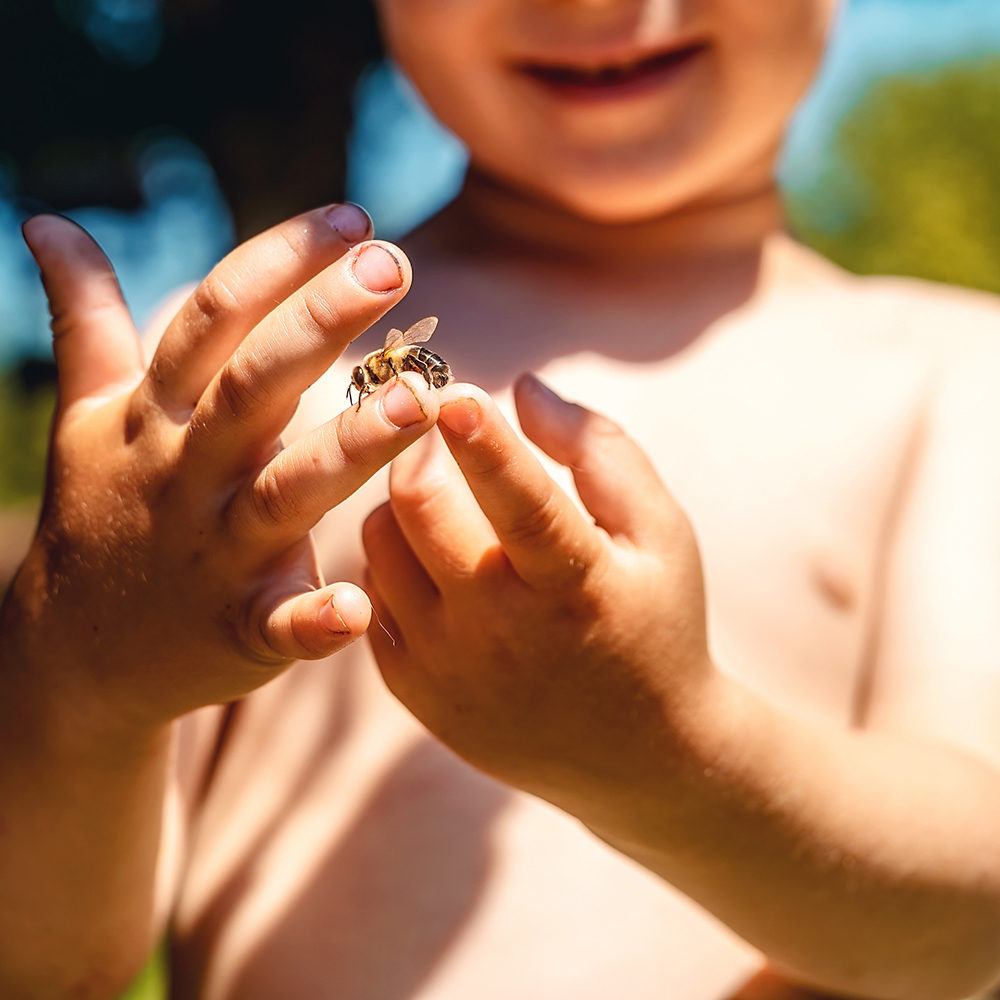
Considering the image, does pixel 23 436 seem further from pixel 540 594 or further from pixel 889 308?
pixel 540 594

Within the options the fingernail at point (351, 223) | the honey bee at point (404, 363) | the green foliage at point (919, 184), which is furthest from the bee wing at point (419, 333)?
the green foliage at point (919, 184)

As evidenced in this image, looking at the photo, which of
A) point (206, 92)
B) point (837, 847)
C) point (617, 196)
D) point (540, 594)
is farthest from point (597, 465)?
point (206, 92)

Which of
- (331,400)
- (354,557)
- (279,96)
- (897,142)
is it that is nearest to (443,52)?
(331,400)

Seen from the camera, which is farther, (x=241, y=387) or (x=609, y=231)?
(x=609, y=231)

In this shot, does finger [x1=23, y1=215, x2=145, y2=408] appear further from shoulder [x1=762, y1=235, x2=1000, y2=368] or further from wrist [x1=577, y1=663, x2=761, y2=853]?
shoulder [x1=762, y1=235, x2=1000, y2=368]

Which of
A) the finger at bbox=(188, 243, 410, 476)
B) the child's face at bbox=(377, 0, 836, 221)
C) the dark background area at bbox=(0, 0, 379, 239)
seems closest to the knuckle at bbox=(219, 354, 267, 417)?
the finger at bbox=(188, 243, 410, 476)

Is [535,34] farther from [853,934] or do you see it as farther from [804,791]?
[853,934]
